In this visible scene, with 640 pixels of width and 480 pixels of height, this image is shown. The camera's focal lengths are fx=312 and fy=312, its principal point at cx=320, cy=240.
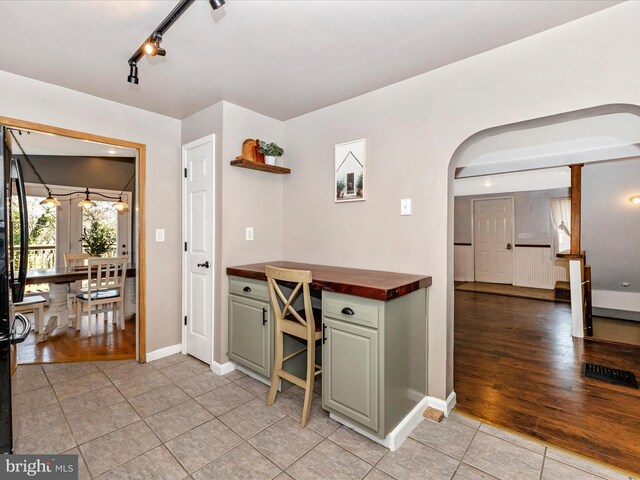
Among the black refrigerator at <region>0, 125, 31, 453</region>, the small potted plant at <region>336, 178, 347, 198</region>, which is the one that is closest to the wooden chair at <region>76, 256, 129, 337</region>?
the black refrigerator at <region>0, 125, 31, 453</region>

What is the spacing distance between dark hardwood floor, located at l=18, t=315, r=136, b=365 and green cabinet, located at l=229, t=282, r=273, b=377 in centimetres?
127

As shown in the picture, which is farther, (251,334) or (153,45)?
(251,334)

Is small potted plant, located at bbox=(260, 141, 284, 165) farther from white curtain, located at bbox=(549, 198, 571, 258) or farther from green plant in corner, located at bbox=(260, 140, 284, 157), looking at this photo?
white curtain, located at bbox=(549, 198, 571, 258)

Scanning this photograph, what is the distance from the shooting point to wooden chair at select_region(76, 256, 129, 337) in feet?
12.8

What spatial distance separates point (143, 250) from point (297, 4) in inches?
97.9

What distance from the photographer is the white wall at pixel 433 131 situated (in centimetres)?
165

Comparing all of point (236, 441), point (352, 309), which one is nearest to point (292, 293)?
point (352, 309)

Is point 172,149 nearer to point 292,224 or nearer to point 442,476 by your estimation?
point 292,224

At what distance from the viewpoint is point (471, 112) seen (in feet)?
6.72

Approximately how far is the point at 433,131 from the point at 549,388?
226cm

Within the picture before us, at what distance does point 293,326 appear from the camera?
7.05ft

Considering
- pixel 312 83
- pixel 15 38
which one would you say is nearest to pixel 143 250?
pixel 15 38

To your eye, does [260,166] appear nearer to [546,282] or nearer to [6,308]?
[6,308]

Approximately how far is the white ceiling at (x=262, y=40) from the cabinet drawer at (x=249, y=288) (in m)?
1.56
